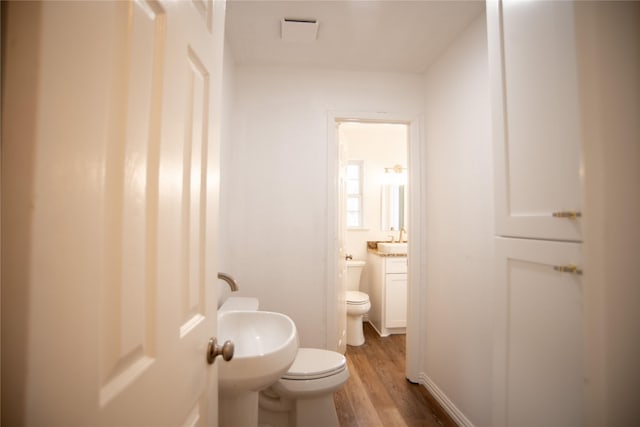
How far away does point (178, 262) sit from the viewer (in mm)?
573

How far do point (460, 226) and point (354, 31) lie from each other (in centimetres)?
139

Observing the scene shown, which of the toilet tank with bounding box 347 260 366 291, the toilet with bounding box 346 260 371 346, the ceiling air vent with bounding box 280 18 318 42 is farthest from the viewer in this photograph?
the toilet tank with bounding box 347 260 366 291

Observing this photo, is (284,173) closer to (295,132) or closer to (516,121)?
(295,132)

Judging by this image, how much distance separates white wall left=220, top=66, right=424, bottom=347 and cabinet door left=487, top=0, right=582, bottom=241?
1353 mm

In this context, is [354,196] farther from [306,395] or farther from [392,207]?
[306,395]

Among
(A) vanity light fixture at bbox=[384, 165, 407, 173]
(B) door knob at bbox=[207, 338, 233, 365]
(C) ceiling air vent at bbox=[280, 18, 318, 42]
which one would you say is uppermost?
(C) ceiling air vent at bbox=[280, 18, 318, 42]

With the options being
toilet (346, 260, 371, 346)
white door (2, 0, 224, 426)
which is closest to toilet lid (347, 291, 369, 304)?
toilet (346, 260, 371, 346)

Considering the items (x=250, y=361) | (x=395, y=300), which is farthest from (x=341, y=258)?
(x=250, y=361)

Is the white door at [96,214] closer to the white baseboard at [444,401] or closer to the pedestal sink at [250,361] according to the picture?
the pedestal sink at [250,361]

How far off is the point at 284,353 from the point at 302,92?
1847 millimetres

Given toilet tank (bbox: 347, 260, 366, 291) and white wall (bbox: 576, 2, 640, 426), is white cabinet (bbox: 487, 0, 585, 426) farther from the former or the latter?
toilet tank (bbox: 347, 260, 366, 291)

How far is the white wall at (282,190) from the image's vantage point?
212 cm

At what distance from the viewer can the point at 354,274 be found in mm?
3408

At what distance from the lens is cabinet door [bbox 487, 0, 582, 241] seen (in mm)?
704
